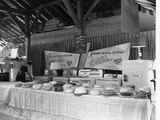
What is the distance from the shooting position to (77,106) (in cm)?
237

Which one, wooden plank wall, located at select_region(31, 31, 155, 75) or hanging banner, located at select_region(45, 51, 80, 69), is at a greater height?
wooden plank wall, located at select_region(31, 31, 155, 75)

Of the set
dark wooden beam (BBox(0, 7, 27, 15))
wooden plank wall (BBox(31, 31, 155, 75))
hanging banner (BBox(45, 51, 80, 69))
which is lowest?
hanging banner (BBox(45, 51, 80, 69))

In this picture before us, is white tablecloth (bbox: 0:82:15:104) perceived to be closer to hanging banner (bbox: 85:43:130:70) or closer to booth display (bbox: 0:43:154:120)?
booth display (bbox: 0:43:154:120)

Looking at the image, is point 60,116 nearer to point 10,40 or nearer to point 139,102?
point 139,102

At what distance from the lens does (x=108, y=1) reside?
23.9 ft

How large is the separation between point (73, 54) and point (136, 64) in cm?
407

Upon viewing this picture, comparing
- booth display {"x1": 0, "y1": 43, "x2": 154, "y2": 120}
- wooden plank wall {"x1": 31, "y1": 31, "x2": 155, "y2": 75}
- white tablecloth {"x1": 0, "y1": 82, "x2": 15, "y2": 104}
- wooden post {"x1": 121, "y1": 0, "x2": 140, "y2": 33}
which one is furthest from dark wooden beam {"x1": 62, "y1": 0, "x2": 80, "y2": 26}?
white tablecloth {"x1": 0, "y1": 82, "x2": 15, "y2": 104}

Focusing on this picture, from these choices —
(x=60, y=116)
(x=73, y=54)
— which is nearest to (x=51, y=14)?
(x=73, y=54)

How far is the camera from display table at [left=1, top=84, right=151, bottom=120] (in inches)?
79.5

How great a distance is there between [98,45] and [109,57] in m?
0.85

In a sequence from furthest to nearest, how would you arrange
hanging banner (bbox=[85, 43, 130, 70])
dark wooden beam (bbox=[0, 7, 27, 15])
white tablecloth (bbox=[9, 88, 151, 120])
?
dark wooden beam (bbox=[0, 7, 27, 15]) < hanging banner (bbox=[85, 43, 130, 70]) < white tablecloth (bbox=[9, 88, 151, 120])

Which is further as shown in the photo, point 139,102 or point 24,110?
point 24,110

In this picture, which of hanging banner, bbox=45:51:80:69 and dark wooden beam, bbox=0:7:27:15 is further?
dark wooden beam, bbox=0:7:27:15

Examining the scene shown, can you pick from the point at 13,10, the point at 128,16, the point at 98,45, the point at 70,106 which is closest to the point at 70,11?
the point at 98,45
